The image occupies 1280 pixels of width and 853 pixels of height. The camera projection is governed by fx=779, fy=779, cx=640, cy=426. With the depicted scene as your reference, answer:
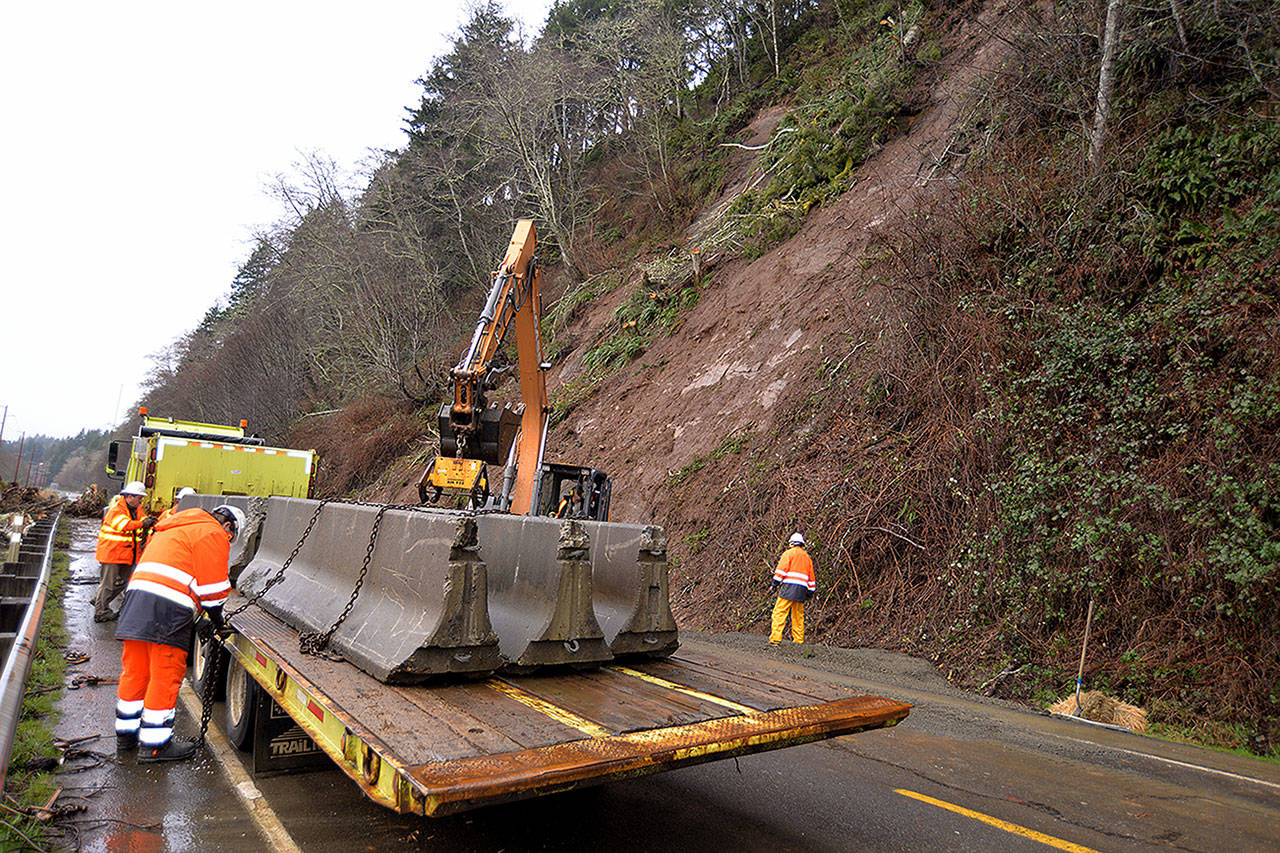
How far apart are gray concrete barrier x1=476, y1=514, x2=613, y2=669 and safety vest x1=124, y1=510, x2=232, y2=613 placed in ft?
6.60

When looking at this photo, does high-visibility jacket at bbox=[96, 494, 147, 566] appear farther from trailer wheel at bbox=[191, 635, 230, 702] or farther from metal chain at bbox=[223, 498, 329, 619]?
metal chain at bbox=[223, 498, 329, 619]

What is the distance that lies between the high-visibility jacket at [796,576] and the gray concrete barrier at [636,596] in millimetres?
5357

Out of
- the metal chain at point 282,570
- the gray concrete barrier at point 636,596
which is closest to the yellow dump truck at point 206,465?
the metal chain at point 282,570

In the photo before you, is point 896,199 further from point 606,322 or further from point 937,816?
point 937,816

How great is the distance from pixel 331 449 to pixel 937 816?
30680 mm

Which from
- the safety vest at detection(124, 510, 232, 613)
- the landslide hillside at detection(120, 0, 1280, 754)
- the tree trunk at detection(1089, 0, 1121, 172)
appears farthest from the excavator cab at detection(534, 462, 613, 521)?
the tree trunk at detection(1089, 0, 1121, 172)

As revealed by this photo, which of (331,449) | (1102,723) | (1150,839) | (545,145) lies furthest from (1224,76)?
(331,449)

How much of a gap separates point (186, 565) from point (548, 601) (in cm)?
266

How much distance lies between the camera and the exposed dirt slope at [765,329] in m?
15.0

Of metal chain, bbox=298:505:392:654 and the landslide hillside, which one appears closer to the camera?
metal chain, bbox=298:505:392:654

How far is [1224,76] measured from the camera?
11.0 m

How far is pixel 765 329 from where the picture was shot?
16766 mm

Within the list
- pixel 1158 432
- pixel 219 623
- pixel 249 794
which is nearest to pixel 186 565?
pixel 219 623

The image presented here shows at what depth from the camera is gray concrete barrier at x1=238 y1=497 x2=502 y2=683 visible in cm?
411
